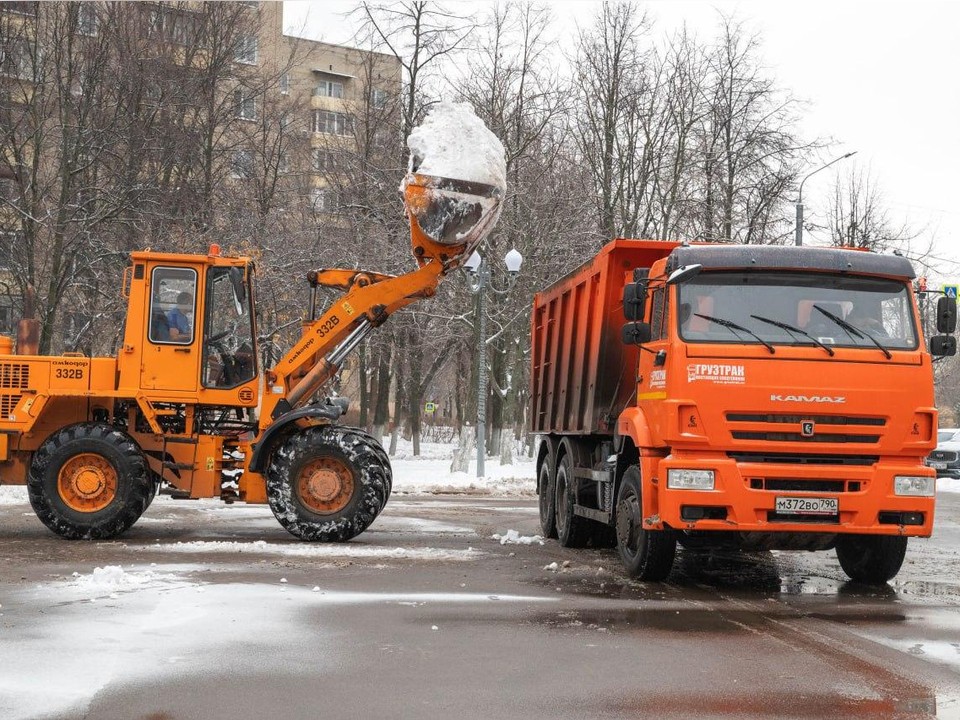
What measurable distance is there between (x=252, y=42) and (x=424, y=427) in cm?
4477

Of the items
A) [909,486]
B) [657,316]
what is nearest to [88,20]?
[657,316]

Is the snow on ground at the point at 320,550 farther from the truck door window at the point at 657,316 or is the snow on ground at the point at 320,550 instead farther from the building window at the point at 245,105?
the building window at the point at 245,105

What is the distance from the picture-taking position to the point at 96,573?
10227mm

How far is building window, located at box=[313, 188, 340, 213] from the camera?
3491 centimetres

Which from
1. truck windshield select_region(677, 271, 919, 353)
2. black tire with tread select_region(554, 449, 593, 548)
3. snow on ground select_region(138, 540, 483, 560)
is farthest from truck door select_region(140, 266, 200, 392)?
truck windshield select_region(677, 271, 919, 353)

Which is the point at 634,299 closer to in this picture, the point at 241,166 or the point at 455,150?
the point at 455,150

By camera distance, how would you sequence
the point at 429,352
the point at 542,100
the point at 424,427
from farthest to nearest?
1. the point at 424,427
2. the point at 429,352
3. the point at 542,100

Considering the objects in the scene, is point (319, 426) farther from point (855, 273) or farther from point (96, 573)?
point (855, 273)

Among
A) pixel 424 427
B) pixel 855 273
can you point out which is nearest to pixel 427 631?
pixel 855 273

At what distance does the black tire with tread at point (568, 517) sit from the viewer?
14.2 m

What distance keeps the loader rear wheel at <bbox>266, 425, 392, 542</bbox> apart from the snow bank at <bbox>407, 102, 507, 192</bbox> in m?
3.08

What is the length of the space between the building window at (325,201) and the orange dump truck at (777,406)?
80.5ft

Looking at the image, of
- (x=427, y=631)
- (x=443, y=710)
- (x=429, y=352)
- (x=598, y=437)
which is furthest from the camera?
(x=429, y=352)

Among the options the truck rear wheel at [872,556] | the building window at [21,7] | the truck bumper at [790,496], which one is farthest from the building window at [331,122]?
the truck bumper at [790,496]
